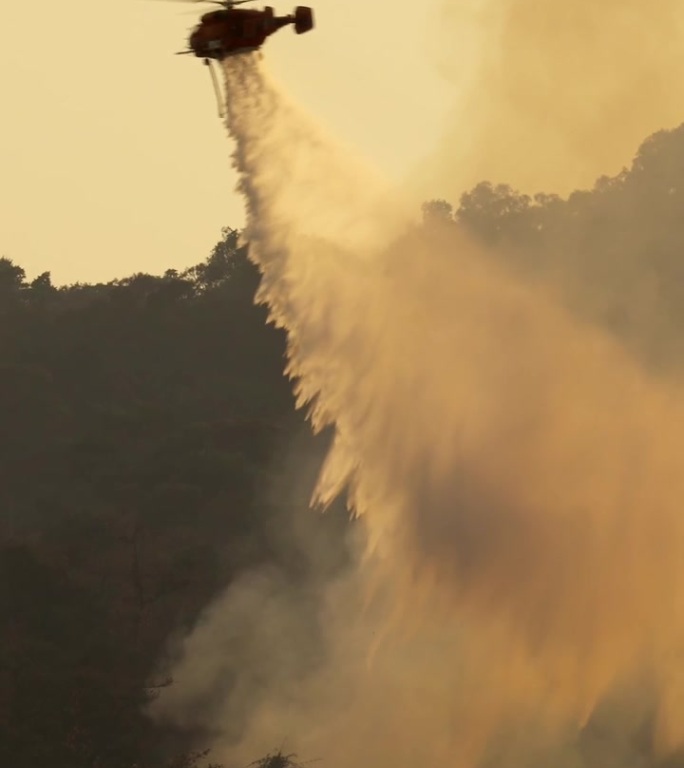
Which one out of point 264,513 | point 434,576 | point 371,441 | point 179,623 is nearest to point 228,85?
point 371,441

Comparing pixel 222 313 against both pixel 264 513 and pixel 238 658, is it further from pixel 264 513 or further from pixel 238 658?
pixel 238 658

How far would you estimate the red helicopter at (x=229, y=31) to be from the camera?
38906 millimetres

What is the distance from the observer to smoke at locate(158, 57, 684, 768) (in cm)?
4391

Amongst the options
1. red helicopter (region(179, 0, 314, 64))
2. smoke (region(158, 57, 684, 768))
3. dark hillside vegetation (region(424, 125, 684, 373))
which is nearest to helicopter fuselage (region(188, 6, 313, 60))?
red helicopter (region(179, 0, 314, 64))

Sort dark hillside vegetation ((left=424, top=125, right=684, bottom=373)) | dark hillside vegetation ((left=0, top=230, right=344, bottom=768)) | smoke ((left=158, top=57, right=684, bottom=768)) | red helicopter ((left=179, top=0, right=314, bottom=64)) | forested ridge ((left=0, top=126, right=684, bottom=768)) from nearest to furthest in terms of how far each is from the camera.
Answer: red helicopter ((left=179, top=0, right=314, bottom=64)), smoke ((left=158, top=57, right=684, bottom=768)), dark hillside vegetation ((left=0, top=230, right=344, bottom=768)), forested ridge ((left=0, top=126, right=684, bottom=768)), dark hillside vegetation ((left=424, top=125, right=684, bottom=373))

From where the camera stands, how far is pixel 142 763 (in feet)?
164

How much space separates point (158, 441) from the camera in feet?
267

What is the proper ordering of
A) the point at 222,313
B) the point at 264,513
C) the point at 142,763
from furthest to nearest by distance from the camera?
the point at 222,313 → the point at 264,513 → the point at 142,763

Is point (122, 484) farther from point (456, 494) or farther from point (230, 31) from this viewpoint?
point (230, 31)

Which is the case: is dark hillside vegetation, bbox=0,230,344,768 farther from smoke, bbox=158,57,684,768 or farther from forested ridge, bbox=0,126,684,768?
smoke, bbox=158,57,684,768

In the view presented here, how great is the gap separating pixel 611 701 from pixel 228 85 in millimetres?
16522

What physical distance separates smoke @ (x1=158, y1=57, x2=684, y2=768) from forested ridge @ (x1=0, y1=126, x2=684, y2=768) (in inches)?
203

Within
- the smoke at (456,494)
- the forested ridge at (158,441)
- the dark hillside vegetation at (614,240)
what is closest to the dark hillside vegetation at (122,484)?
the forested ridge at (158,441)

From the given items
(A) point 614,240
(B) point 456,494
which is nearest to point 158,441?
(A) point 614,240
